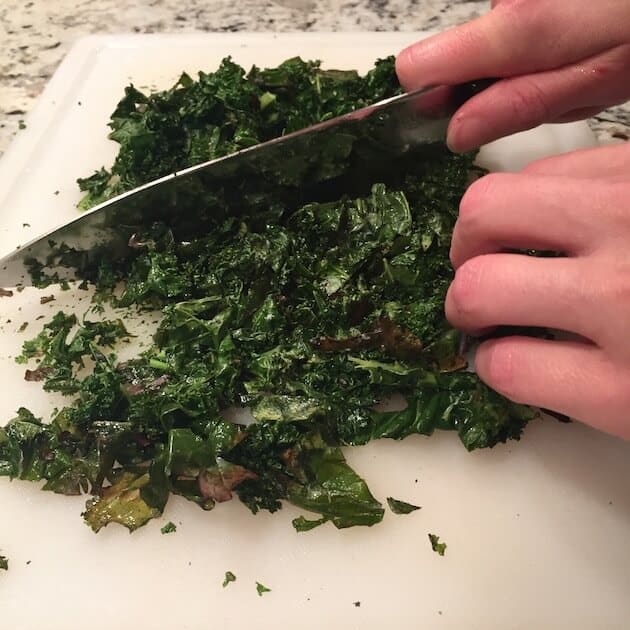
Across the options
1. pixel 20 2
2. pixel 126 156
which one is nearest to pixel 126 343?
pixel 126 156

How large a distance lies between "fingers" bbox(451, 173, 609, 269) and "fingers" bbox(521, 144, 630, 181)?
0.13m

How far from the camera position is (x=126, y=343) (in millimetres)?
2109

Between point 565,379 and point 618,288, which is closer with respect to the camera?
point 618,288

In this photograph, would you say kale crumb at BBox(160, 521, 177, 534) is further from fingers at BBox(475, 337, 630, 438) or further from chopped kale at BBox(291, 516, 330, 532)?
fingers at BBox(475, 337, 630, 438)

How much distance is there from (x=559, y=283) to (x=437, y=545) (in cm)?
77

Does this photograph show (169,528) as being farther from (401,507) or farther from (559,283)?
(559,283)

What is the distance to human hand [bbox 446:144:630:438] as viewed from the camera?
1378mm

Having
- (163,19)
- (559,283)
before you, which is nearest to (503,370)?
(559,283)

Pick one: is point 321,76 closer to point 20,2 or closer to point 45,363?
point 45,363

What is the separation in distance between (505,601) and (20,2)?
11.9 feet

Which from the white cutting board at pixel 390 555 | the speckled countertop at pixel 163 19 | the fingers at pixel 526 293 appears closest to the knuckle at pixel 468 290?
the fingers at pixel 526 293

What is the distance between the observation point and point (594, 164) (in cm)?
167

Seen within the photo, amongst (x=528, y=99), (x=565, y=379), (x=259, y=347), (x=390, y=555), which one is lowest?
(x=390, y=555)

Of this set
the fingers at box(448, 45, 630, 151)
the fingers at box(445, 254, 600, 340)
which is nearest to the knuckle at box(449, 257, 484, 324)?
the fingers at box(445, 254, 600, 340)
